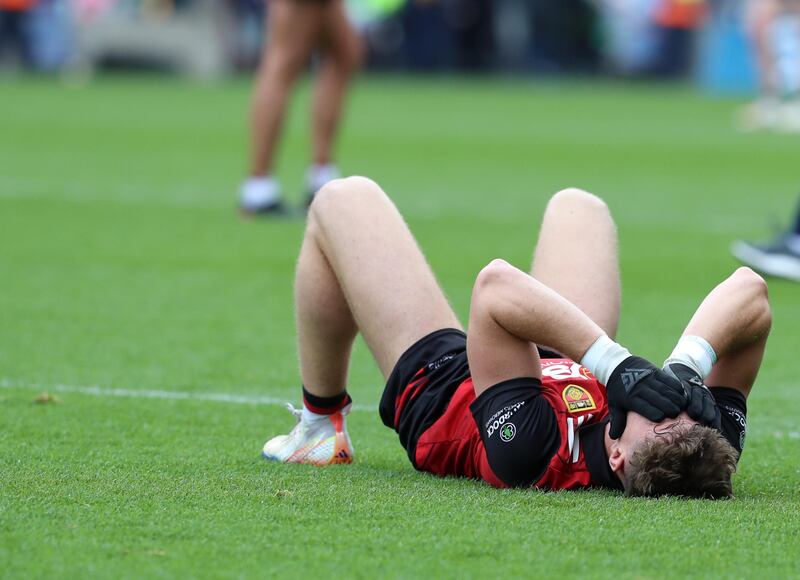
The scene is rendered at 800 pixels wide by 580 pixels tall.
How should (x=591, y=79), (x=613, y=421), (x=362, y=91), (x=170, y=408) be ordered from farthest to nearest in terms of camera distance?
(x=591, y=79) < (x=362, y=91) < (x=170, y=408) < (x=613, y=421)

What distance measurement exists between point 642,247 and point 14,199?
377 centimetres

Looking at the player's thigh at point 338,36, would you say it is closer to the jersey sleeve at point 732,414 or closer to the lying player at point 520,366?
the lying player at point 520,366

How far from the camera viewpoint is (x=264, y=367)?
5219 mm

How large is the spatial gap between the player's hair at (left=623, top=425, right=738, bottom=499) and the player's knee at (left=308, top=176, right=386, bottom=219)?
3.31ft

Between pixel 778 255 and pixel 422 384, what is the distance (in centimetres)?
383

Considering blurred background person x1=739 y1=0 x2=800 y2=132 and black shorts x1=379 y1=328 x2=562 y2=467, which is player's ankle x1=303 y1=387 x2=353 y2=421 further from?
blurred background person x1=739 y1=0 x2=800 y2=132

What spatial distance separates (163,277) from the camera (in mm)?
6973

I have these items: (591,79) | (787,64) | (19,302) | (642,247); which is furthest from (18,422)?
(591,79)

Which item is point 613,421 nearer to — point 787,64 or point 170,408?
point 170,408

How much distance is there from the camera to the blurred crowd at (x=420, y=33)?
79.4ft

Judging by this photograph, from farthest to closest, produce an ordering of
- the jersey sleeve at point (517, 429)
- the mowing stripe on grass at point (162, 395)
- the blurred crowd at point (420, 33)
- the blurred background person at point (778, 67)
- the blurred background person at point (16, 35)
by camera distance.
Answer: the blurred background person at point (16, 35) < the blurred crowd at point (420, 33) < the blurred background person at point (778, 67) < the mowing stripe on grass at point (162, 395) < the jersey sleeve at point (517, 429)

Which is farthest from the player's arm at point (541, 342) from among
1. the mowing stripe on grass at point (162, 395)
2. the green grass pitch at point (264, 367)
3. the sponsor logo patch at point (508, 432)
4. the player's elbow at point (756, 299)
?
the mowing stripe on grass at point (162, 395)

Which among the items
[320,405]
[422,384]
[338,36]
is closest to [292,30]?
[338,36]

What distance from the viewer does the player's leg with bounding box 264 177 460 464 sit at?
12.5 feet
